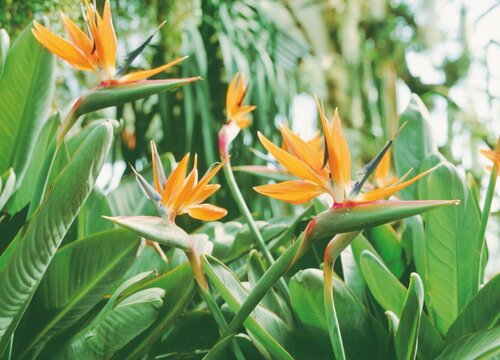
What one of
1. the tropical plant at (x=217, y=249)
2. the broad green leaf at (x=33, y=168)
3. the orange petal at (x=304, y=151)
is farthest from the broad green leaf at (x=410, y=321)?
the broad green leaf at (x=33, y=168)

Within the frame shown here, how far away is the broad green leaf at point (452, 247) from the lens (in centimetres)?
55

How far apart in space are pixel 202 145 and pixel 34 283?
1049mm

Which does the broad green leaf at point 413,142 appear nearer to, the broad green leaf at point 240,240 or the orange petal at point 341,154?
the broad green leaf at point 240,240

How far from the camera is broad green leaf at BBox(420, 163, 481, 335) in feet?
1.80

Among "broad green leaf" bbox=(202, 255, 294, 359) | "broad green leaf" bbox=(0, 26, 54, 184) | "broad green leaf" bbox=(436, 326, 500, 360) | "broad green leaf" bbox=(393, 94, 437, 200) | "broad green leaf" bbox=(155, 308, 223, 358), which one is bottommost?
"broad green leaf" bbox=(155, 308, 223, 358)

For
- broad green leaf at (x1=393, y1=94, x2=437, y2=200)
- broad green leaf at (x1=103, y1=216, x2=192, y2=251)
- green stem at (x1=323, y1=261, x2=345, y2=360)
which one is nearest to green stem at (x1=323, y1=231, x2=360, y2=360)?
green stem at (x1=323, y1=261, x2=345, y2=360)

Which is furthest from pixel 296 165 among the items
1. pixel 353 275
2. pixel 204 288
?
pixel 353 275

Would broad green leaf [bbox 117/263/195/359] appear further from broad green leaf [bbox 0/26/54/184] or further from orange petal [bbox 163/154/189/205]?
broad green leaf [bbox 0/26/54/184]

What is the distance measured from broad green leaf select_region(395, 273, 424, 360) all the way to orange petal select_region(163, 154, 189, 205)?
7.4 inches

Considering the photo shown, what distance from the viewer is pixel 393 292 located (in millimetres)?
530

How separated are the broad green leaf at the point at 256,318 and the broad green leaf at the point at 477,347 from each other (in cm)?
12

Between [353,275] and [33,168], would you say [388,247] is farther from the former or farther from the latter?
[33,168]

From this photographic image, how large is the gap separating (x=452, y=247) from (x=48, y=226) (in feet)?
1.16

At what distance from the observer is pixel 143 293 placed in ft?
1.53
